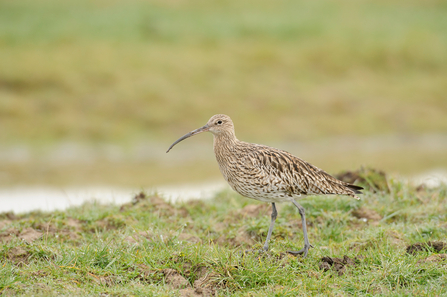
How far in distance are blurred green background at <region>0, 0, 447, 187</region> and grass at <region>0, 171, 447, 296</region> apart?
12.9ft

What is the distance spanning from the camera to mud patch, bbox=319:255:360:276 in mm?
4770

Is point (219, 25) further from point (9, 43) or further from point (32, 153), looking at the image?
point (32, 153)

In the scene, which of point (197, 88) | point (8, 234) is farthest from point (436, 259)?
point (197, 88)

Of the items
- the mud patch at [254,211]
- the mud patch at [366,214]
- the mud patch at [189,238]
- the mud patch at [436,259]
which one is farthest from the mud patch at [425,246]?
the mud patch at [189,238]

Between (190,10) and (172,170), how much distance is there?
852cm

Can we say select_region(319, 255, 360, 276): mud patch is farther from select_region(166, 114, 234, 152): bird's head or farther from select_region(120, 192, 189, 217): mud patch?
select_region(120, 192, 189, 217): mud patch

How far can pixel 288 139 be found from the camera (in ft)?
42.9

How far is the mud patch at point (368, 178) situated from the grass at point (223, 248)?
4 centimetres

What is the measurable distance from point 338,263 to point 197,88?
989 centimetres

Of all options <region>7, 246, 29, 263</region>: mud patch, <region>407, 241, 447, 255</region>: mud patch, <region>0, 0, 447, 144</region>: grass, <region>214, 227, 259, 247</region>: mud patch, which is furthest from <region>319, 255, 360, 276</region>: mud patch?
<region>0, 0, 447, 144</region>: grass

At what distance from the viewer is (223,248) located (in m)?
4.89

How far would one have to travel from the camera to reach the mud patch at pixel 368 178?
23.6 ft

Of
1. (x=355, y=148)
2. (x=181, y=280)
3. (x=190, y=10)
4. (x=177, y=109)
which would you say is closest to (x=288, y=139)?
(x=355, y=148)

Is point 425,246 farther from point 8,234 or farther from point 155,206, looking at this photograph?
point 8,234
